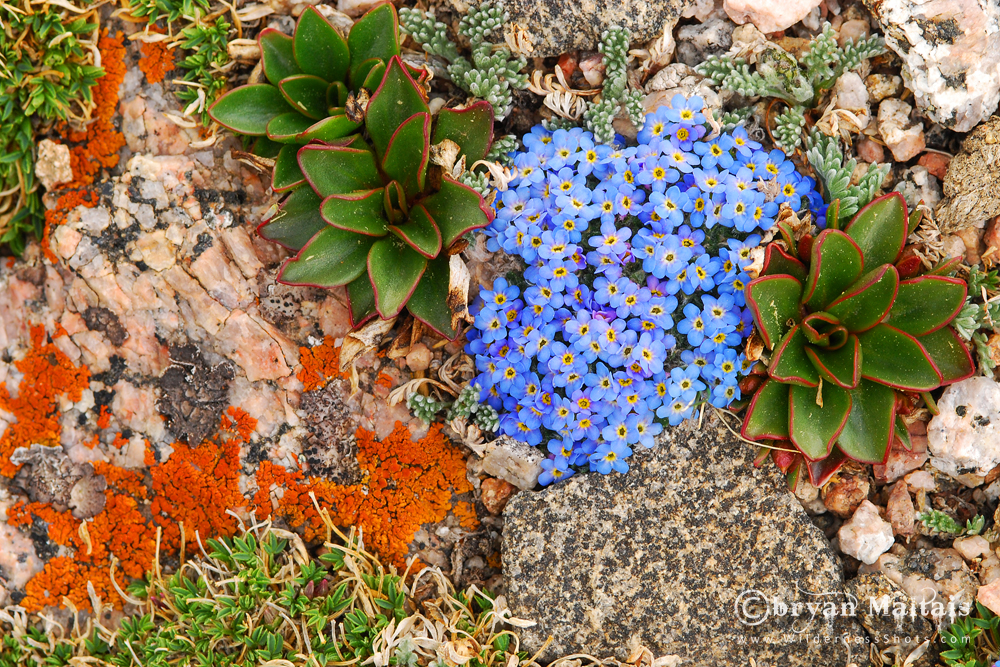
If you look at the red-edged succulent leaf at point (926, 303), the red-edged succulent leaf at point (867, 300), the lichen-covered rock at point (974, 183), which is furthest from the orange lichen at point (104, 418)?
the lichen-covered rock at point (974, 183)

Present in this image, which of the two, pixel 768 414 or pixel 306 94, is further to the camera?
pixel 306 94

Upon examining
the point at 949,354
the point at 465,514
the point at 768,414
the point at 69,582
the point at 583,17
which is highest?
the point at 583,17

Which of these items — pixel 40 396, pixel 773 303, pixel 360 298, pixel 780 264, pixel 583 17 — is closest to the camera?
pixel 773 303

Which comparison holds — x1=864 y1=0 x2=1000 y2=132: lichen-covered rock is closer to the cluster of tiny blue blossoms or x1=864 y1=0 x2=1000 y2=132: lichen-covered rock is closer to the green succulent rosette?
the green succulent rosette

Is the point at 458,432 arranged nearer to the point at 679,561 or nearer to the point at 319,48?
the point at 679,561

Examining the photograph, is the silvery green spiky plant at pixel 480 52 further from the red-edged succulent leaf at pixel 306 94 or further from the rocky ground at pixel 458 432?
the red-edged succulent leaf at pixel 306 94

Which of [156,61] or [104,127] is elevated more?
[156,61]

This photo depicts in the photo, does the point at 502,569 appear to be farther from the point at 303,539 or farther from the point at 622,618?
the point at 303,539


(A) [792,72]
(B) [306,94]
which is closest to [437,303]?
(B) [306,94]

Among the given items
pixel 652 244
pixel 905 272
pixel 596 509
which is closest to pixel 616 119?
pixel 652 244
